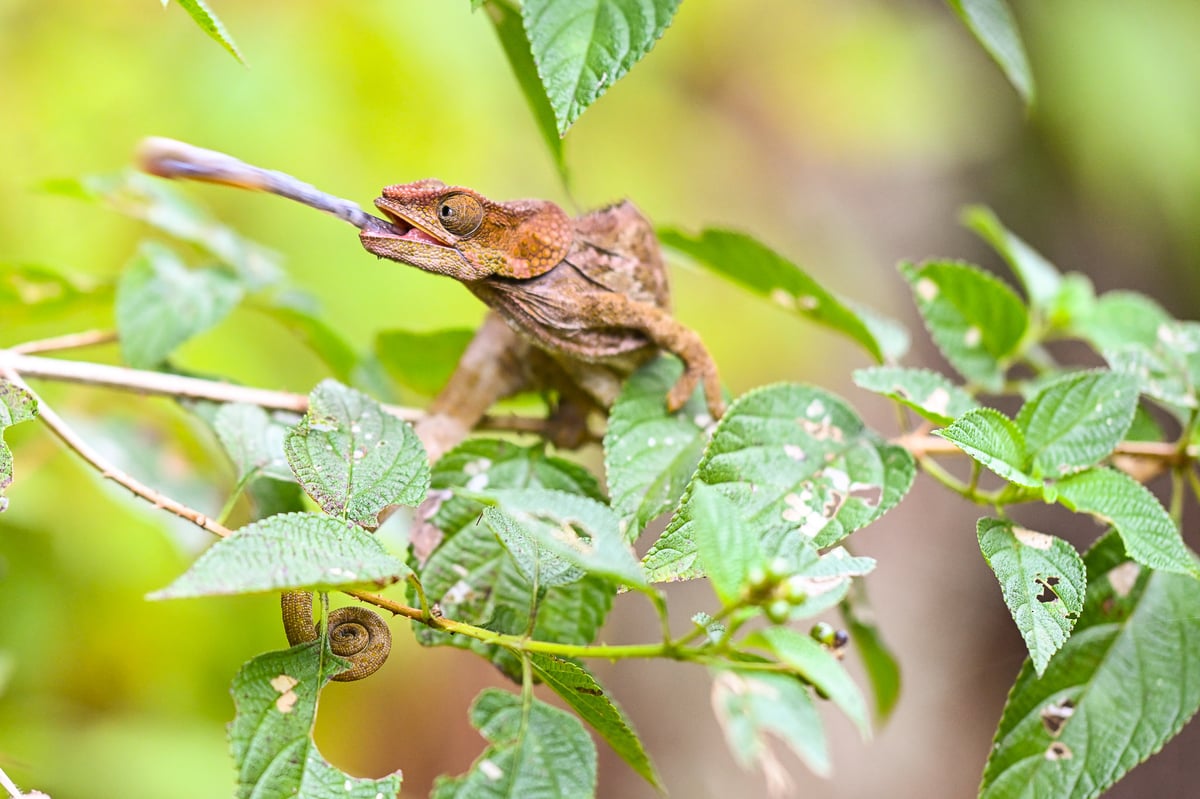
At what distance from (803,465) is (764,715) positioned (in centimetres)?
57

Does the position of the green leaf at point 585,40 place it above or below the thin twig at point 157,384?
above

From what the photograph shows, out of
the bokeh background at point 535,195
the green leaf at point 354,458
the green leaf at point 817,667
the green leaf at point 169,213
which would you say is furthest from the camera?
the bokeh background at point 535,195

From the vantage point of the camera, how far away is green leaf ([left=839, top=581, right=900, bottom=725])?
1.67 metres

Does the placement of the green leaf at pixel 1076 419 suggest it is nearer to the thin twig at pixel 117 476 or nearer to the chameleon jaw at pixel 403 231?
the chameleon jaw at pixel 403 231

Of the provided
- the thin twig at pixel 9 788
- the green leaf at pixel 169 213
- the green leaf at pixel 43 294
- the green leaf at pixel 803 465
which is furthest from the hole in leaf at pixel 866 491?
the green leaf at pixel 43 294

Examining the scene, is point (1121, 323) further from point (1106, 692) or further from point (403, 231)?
point (403, 231)

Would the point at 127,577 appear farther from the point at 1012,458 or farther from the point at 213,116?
the point at 1012,458

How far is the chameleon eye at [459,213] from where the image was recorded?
1.20 meters

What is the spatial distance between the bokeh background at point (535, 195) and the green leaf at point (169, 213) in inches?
4.6

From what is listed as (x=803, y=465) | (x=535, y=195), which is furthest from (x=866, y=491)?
(x=535, y=195)

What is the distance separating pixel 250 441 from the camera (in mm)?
1357

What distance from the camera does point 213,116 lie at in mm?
3207

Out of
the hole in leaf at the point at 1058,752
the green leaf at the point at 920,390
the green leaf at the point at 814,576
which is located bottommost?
the hole in leaf at the point at 1058,752

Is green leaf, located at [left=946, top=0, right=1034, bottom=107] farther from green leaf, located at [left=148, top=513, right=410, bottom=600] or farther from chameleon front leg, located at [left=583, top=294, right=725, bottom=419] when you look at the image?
green leaf, located at [left=148, top=513, right=410, bottom=600]
